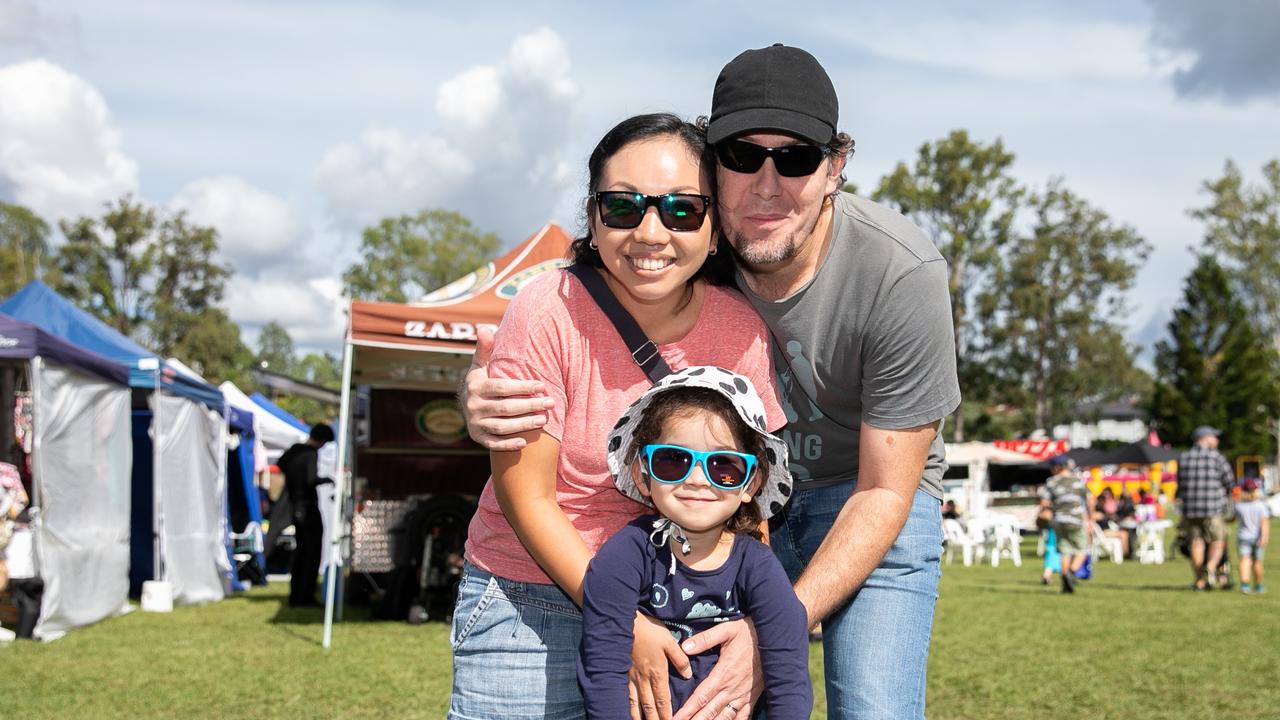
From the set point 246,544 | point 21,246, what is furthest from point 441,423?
point 21,246

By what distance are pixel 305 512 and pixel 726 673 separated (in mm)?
12025

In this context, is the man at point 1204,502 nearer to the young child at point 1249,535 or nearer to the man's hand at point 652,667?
the young child at point 1249,535

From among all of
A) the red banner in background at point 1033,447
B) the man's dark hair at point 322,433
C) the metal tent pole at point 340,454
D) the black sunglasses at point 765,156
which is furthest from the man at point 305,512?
the red banner in background at point 1033,447

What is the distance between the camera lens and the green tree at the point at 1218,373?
56625mm

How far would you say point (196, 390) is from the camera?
14.1 meters

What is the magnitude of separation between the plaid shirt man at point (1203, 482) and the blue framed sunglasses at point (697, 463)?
46.9ft

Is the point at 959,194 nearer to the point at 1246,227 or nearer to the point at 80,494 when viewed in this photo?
the point at 1246,227

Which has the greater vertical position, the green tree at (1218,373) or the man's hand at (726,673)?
the green tree at (1218,373)

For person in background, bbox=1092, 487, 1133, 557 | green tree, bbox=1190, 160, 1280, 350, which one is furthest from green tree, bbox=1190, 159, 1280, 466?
person in background, bbox=1092, 487, 1133, 557

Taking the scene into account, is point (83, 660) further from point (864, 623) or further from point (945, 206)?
point (945, 206)

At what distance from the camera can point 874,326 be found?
8.95 feet

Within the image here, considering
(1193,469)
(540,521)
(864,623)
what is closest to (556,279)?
(540,521)

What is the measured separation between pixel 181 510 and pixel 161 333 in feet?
146

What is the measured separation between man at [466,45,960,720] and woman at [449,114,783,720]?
0.15m
